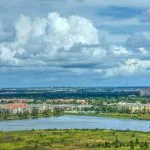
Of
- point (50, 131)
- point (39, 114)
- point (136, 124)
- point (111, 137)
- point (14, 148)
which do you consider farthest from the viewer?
point (39, 114)

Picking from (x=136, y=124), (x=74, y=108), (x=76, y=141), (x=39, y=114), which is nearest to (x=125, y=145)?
(x=76, y=141)

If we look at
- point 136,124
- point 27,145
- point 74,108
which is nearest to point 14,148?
point 27,145

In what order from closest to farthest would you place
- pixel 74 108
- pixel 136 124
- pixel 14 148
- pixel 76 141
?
pixel 14 148 < pixel 76 141 < pixel 136 124 < pixel 74 108

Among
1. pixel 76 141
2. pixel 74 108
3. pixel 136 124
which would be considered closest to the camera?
pixel 76 141

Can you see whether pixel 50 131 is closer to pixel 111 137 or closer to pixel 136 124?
pixel 111 137

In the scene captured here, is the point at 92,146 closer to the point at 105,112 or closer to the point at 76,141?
the point at 76,141

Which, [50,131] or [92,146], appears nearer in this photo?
[92,146]
